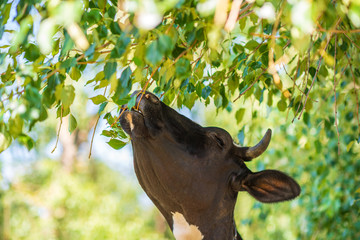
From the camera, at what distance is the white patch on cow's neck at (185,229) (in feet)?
8.73

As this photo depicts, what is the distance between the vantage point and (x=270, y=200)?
2.77m

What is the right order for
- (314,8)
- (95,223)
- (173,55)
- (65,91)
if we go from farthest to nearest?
1. (95,223)
2. (173,55)
3. (65,91)
4. (314,8)

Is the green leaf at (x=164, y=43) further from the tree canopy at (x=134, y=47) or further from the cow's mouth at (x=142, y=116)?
the cow's mouth at (x=142, y=116)

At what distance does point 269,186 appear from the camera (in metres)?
2.78

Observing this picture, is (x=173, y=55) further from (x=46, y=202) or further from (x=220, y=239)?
(x=46, y=202)

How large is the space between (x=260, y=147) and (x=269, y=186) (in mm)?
250

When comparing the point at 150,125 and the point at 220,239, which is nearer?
the point at 150,125

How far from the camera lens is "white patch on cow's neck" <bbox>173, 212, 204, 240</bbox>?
266 cm

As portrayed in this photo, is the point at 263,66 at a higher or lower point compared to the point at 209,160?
higher

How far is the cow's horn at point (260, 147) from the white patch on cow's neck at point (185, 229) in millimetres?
462

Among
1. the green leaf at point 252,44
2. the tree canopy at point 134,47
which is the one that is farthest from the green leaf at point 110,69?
the green leaf at point 252,44

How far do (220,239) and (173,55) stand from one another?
1097mm

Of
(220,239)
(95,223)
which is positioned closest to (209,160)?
(220,239)

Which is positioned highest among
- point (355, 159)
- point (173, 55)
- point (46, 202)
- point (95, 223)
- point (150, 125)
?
point (173, 55)
